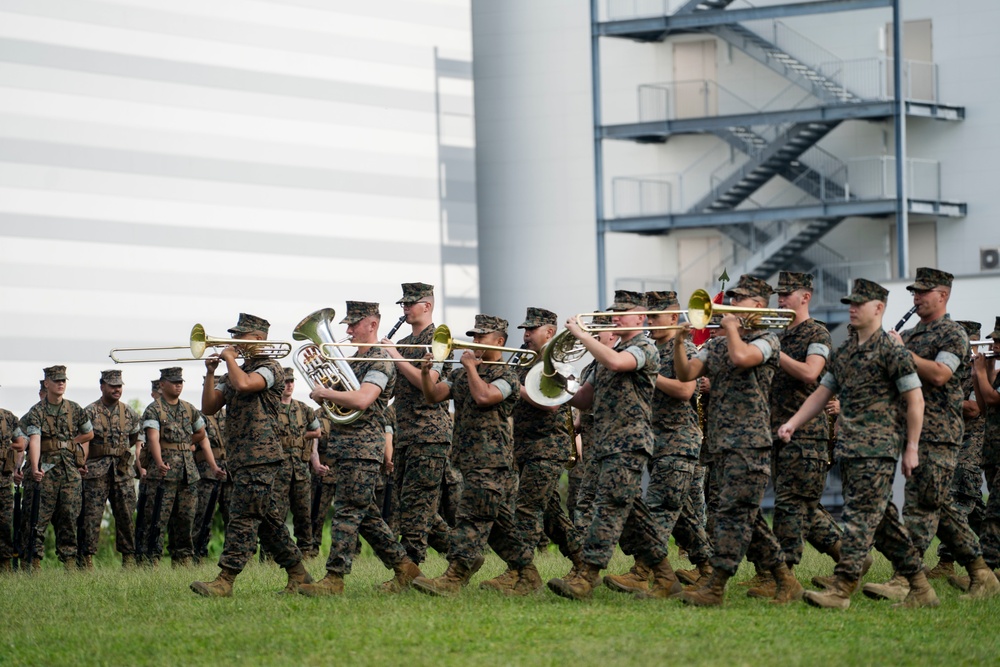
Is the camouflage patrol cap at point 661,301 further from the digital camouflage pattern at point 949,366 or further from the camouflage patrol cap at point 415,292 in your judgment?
the digital camouflage pattern at point 949,366

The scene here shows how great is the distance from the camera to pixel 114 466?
1698 cm

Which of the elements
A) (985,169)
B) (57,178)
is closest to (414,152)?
(57,178)

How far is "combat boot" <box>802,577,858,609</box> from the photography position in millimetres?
9789

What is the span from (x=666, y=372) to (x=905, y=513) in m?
2.01

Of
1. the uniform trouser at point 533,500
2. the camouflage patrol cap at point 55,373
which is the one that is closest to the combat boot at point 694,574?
the uniform trouser at point 533,500

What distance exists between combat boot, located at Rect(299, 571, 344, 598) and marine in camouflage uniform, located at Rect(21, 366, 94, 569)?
243 inches

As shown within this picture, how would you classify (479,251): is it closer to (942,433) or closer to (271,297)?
(271,297)

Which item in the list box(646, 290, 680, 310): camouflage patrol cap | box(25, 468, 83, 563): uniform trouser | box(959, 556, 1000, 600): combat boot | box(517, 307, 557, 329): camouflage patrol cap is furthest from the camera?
box(25, 468, 83, 563): uniform trouser

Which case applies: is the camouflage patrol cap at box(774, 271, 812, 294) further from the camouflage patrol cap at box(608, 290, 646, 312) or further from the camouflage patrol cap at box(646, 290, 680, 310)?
the camouflage patrol cap at box(608, 290, 646, 312)

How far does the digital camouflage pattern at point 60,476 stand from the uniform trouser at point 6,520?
226mm

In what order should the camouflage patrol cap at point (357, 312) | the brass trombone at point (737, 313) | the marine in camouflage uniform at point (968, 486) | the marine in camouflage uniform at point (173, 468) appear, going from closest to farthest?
the brass trombone at point (737, 313) < the camouflage patrol cap at point (357, 312) < the marine in camouflage uniform at point (968, 486) < the marine in camouflage uniform at point (173, 468)

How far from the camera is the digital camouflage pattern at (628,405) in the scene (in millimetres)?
10359

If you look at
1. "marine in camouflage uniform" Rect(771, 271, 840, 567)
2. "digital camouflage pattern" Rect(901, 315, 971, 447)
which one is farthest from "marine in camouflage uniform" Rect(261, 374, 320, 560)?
"digital camouflage pattern" Rect(901, 315, 971, 447)

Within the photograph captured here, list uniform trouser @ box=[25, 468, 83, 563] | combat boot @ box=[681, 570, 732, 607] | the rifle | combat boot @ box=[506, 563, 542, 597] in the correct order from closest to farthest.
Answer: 1. combat boot @ box=[681, 570, 732, 607]
2. combat boot @ box=[506, 563, 542, 597]
3. uniform trouser @ box=[25, 468, 83, 563]
4. the rifle
